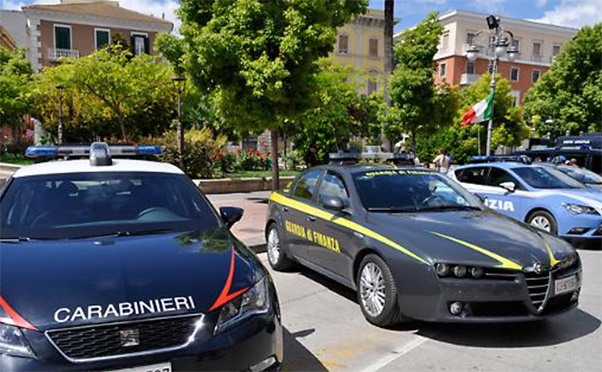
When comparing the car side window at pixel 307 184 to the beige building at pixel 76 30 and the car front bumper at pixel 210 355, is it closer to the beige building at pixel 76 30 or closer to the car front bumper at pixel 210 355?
the car front bumper at pixel 210 355

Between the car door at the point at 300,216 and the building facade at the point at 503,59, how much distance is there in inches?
1711

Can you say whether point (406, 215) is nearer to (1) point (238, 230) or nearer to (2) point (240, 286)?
(2) point (240, 286)

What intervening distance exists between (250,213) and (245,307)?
912 cm

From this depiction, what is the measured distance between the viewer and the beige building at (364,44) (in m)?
52.3

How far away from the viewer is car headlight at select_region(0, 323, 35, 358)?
2.30m

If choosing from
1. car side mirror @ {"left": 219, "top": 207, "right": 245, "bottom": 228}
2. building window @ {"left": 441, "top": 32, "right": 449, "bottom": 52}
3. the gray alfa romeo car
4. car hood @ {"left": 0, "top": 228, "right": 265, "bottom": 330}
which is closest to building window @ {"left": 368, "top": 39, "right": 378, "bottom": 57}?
building window @ {"left": 441, "top": 32, "right": 449, "bottom": 52}

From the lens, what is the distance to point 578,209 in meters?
8.38

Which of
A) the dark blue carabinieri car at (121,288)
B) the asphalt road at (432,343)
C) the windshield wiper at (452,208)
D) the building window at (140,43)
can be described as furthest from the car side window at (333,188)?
the building window at (140,43)

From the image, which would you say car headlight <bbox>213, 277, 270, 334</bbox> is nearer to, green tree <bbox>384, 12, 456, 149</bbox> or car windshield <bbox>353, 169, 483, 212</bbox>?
car windshield <bbox>353, 169, 483, 212</bbox>

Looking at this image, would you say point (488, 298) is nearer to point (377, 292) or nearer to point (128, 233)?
point (377, 292)

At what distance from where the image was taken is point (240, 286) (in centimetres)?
288

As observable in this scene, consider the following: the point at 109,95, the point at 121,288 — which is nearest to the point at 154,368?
the point at 121,288

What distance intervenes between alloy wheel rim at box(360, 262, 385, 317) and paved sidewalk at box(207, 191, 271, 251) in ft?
12.0

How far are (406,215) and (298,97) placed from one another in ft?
25.0
